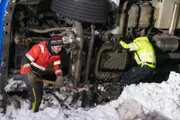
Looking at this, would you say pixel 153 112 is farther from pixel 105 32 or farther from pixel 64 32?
pixel 64 32

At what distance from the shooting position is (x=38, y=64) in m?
A: 5.52

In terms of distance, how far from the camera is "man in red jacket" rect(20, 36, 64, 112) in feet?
17.4

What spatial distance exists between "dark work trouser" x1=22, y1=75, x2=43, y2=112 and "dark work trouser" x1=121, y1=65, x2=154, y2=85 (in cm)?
185

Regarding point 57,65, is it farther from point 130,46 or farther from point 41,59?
point 130,46

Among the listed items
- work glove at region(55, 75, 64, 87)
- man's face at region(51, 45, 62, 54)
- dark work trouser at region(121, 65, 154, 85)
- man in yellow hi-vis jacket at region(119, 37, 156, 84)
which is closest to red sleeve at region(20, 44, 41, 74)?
man's face at region(51, 45, 62, 54)

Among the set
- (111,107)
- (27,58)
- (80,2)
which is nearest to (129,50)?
(111,107)

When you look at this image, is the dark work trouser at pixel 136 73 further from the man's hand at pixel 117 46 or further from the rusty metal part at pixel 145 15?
the rusty metal part at pixel 145 15

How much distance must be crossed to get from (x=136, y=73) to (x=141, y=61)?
26cm

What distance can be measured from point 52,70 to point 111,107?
1.23m

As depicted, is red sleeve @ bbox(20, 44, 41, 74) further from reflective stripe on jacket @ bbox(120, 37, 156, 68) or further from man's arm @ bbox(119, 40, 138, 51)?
reflective stripe on jacket @ bbox(120, 37, 156, 68)

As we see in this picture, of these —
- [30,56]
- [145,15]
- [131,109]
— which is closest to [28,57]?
[30,56]

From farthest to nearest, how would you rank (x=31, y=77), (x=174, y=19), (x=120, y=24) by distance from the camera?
(x=174, y=19) < (x=120, y=24) < (x=31, y=77)

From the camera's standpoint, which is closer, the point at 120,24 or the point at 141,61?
the point at 120,24

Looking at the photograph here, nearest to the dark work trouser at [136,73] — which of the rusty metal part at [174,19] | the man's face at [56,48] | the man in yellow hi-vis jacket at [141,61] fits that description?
the man in yellow hi-vis jacket at [141,61]
